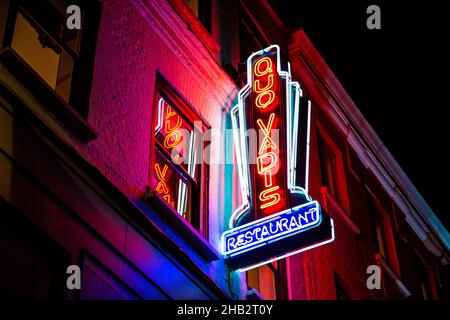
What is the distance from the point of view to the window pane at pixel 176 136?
35.7ft

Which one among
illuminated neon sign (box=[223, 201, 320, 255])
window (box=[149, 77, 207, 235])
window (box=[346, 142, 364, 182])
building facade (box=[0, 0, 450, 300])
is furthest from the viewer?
window (box=[346, 142, 364, 182])

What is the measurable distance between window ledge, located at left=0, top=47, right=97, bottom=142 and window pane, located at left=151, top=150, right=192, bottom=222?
181cm

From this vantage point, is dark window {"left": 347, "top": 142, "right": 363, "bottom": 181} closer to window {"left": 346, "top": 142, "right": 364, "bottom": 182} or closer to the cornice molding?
window {"left": 346, "top": 142, "right": 364, "bottom": 182}

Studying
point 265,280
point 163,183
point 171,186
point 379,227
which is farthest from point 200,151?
point 379,227

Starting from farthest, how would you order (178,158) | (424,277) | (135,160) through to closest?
1. (424,277)
2. (178,158)
3. (135,160)

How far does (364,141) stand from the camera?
755 inches

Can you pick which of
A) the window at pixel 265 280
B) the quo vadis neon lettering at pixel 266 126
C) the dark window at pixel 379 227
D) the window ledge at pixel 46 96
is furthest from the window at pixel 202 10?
the dark window at pixel 379 227

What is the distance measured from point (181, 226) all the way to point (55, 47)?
9.17 ft

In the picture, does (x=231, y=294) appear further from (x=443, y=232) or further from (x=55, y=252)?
(x=443, y=232)

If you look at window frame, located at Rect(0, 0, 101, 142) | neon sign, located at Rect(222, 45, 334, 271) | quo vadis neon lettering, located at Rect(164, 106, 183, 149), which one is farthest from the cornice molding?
window frame, located at Rect(0, 0, 101, 142)

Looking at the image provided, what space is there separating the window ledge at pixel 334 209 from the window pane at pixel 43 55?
727 cm

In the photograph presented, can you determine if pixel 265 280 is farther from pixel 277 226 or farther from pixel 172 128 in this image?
pixel 172 128

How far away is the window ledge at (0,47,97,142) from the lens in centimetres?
804

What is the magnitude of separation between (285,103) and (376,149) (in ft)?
27.5
